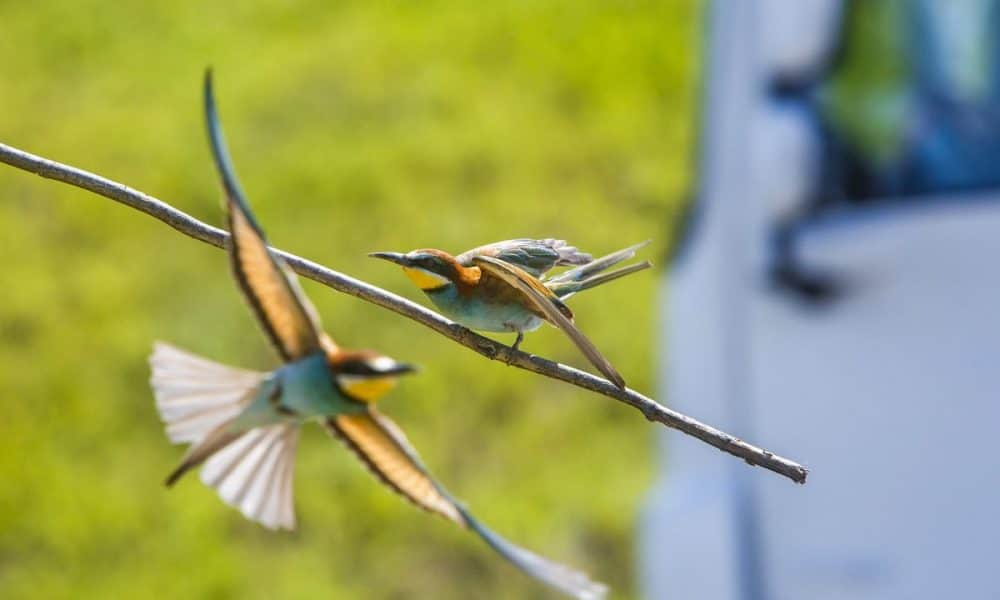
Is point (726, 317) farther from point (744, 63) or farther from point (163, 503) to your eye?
point (163, 503)

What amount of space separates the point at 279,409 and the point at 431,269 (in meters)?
0.15

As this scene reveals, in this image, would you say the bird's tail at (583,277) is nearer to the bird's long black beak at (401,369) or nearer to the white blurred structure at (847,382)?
the bird's long black beak at (401,369)

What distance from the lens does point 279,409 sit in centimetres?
110

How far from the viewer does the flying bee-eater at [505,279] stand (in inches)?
44.9

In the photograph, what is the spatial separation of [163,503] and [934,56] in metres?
1.82

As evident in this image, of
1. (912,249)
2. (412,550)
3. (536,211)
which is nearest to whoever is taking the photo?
(912,249)

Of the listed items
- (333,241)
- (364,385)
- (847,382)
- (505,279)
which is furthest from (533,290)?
(333,241)

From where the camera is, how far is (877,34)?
215 cm

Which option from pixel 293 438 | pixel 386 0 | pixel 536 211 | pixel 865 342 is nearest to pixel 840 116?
pixel 865 342

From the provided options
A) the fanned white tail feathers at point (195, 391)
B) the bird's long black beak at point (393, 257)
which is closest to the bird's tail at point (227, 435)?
the fanned white tail feathers at point (195, 391)

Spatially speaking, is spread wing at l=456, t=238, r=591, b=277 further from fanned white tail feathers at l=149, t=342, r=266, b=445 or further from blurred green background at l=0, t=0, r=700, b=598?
blurred green background at l=0, t=0, r=700, b=598

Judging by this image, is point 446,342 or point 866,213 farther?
point 446,342

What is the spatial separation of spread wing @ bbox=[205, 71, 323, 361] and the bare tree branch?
16 mm

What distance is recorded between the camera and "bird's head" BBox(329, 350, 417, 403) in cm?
106
